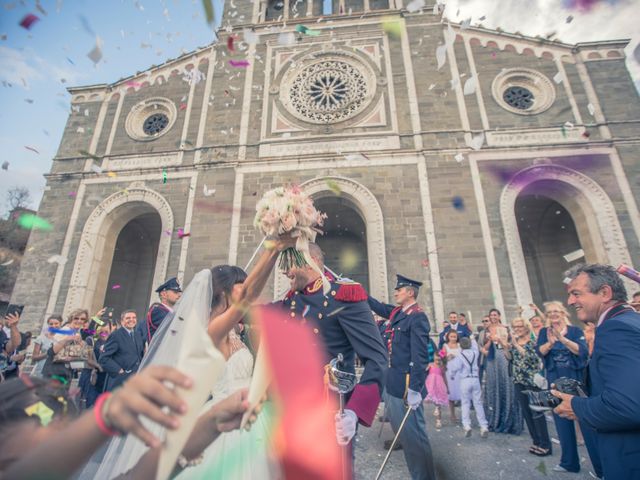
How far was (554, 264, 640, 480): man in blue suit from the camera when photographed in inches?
71.3

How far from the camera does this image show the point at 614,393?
1.84 m

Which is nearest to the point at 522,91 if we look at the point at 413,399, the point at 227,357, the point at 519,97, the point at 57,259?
the point at 519,97

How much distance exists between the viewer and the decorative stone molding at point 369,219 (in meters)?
9.89

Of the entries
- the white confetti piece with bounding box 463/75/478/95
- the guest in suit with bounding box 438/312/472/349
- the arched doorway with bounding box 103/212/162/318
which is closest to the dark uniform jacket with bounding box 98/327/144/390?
the guest in suit with bounding box 438/312/472/349

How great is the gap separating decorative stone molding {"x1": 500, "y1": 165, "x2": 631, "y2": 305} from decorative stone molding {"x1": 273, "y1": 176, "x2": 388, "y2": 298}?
Result: 150 inches

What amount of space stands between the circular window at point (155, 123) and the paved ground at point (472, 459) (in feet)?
42.5

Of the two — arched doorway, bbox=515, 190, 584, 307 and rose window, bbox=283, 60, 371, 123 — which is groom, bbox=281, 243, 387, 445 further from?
arched doorway, bbox=515, 190, 584, 307

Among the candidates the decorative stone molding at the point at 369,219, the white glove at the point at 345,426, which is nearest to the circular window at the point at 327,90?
the decorative stone molding at the point at 369,219

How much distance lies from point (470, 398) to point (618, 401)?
4327 mm

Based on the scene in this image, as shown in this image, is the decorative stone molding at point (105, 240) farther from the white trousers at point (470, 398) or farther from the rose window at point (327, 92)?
the white trousers at point (470, 398)

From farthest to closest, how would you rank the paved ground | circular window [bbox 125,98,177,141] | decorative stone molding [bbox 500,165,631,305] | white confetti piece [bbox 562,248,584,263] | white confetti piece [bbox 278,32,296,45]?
white confetti piece [bbox 278,32,296,45], circular window [bbox 125,98,177,141], decorative stone molding [bbox 500,165,631,305], white confetti piece [bbox 562,248,584,263], the paved ground

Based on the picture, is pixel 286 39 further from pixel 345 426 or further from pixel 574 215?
pixel 345 426

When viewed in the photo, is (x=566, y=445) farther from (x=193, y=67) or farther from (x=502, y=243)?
(x=193, y=67)

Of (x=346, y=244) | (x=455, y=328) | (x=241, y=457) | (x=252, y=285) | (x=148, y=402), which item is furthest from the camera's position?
(x=346, y=244)
